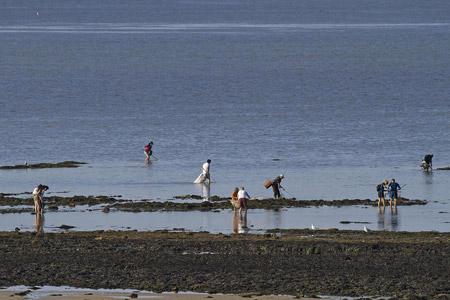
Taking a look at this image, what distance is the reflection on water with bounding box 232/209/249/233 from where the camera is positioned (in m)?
41.5

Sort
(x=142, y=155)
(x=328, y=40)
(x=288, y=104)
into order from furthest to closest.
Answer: (x=328, y=40), (x=288, y=104), (x=142, y=155)

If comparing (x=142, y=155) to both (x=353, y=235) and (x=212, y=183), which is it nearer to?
(x=212, y=183)

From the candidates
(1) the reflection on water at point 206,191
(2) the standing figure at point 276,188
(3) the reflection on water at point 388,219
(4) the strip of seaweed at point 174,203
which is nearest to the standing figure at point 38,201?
(4) the strip of seaweed at point 174,203

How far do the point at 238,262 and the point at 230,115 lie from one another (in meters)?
59.3

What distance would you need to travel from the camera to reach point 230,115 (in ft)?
307

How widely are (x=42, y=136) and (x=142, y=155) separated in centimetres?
1309

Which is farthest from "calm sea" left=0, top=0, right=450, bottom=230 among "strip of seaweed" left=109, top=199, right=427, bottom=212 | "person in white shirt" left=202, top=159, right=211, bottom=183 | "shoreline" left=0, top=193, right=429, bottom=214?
"strip of seaweed" left=109, top=199, right=427, bottom=212

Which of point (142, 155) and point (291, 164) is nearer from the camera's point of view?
point (291, 164)

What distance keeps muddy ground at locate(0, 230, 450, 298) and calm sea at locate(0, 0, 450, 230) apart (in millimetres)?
9275

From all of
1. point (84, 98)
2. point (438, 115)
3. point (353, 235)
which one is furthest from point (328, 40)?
point (353, 235)

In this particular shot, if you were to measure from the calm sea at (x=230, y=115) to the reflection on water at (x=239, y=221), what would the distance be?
594cm

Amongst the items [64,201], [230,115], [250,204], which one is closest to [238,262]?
[250,204]

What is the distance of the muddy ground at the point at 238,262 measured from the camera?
3186cm

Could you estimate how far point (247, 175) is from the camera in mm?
59719
